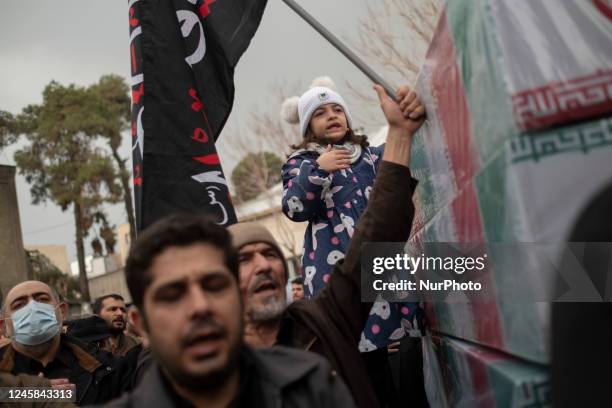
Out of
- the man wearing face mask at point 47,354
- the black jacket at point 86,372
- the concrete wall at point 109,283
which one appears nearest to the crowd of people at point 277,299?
the black jacket at point 86,372

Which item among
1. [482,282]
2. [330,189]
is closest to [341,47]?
[330,189]

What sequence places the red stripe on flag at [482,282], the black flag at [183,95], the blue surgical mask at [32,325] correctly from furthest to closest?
the blue surgical mask at [32,325], the black flag at [183,95], the red stripe on flag at [482,282]

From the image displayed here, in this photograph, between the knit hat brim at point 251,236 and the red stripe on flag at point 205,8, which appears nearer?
the knit hat brim at point 251,236

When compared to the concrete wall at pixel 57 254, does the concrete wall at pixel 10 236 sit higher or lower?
lower

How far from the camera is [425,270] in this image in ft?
9.62

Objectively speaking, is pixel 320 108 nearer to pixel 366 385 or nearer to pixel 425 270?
pixel 425 270

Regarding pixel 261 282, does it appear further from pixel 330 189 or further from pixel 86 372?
pixel 86 372

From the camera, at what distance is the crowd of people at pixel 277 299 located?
1.84 m

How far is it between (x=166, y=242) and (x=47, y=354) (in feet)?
12.4

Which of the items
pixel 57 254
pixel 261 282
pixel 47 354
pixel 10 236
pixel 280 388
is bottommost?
pixel 280 388

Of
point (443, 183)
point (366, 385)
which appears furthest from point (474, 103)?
point (366, 385)

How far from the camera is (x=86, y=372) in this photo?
17.3 feet

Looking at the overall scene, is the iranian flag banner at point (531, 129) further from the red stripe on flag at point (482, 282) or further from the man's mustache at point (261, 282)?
the man's mustache at point (261, 282)

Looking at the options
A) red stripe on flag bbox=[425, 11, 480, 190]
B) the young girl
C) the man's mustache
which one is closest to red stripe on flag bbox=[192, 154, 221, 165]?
the young girl
